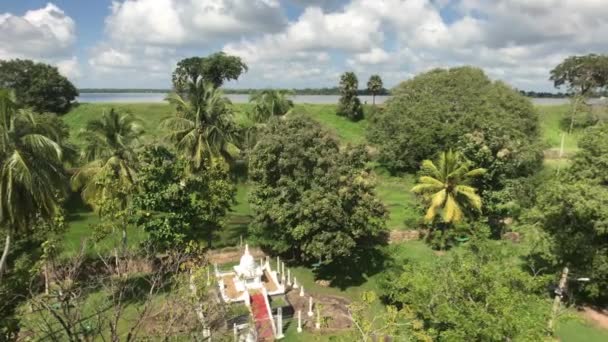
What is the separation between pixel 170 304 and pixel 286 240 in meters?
11.7

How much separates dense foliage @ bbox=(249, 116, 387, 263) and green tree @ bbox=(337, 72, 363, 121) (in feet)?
102

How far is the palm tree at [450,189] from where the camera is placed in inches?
956

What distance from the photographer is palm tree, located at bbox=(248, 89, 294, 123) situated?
110 ft

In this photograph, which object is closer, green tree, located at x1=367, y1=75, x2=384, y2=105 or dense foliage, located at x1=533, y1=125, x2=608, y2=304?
dense foliage, located at x1=533, y1=125, x2=608, y2=304

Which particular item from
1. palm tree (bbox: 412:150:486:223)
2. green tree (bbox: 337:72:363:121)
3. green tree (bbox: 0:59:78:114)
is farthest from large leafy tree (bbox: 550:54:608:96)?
green tree (bbox: 0:59:78:114)

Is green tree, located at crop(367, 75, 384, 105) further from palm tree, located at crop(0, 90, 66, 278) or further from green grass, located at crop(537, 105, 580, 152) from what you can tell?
palm tree, located at crop(0, 90, 66, 278)

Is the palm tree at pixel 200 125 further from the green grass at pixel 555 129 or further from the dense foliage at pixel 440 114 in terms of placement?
the green grass at pixel 555 129

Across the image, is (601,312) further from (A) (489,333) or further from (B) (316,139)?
(B) (316,139)

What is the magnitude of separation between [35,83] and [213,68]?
64.4 ft

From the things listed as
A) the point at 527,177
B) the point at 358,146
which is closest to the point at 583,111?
the point at 527,177

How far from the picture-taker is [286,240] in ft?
69.9

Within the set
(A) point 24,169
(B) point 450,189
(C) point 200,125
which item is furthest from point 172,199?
(B) point 450,189

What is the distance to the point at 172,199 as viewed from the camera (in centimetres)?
1842

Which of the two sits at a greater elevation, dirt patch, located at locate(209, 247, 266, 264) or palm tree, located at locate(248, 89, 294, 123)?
palm tree, located at locate(248, 89, 294, 123)
